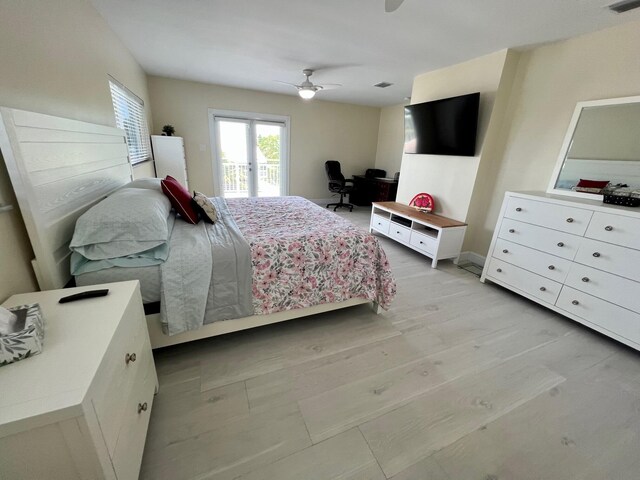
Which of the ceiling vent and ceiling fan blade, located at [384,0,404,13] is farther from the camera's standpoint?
the ceiling vent

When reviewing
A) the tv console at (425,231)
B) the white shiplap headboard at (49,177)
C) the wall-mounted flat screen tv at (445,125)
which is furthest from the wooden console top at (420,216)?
the white shiplap headboard at (49,177)

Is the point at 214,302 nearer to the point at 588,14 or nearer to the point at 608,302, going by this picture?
the point at 608,302

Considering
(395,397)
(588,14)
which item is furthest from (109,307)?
(588,14)

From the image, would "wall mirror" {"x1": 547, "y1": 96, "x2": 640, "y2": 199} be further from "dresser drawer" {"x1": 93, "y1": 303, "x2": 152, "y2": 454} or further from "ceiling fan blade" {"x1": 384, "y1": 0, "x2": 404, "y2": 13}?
"dresser drawer" {"x1": 93, "y1": 303, "x2": 152, "y2": 454}

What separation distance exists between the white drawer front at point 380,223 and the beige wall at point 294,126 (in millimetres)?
2304

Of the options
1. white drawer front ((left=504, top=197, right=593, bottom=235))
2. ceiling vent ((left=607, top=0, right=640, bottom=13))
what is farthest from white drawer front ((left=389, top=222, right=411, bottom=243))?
ceiling vent ((left=607, top=0, right=640, bottom=13))

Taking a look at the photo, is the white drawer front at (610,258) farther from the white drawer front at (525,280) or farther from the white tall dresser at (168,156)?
the white tall dresser at (168,156)

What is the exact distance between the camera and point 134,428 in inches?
37.2

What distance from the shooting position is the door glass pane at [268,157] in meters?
5.20

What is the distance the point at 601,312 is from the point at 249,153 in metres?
5.35

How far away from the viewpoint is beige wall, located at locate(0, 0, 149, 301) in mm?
1120

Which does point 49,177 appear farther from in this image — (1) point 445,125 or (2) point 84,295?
(1) point 445,125

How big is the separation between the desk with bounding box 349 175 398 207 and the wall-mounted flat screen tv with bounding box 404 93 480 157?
174 cm

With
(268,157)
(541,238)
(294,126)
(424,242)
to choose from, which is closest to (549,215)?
(541,238)
